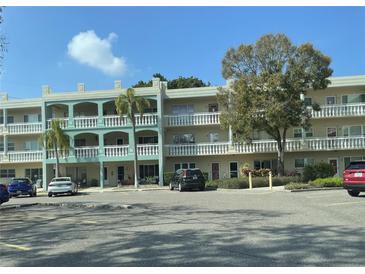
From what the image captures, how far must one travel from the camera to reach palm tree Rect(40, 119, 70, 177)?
41.8 meters

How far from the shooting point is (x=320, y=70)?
3491 centimetres

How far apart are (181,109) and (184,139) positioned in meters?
2.84

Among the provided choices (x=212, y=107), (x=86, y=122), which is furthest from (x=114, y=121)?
(x=212, y=107)

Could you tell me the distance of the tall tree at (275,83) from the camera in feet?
112

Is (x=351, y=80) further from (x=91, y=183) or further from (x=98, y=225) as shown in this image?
(x=98, y=225)

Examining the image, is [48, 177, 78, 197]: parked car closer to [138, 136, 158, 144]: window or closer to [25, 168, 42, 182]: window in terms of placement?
[138, 136, 158, 144]: window

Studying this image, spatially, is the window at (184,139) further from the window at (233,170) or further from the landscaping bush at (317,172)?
the landscaping bush at (317,172)

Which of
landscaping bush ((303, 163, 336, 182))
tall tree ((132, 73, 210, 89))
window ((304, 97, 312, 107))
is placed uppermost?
tall tree ((132, 73, 210, 89))

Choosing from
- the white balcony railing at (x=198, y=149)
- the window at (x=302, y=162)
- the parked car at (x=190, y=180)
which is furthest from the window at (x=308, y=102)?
the parked car at (x=190, y=180)

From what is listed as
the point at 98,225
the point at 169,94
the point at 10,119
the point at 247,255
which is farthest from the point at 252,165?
the point at 247,255

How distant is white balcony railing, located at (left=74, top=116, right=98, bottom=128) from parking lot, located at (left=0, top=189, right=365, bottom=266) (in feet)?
91.7

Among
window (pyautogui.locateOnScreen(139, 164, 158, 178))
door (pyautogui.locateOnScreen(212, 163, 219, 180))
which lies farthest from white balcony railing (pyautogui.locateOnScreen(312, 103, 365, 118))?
window (pyautogui.locateOnScreen(139, 164, 158, 178))

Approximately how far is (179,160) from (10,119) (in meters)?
18.0

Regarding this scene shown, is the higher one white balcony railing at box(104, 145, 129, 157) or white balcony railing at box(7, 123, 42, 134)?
white balcony railing at box(7, 123, 42, 134)
